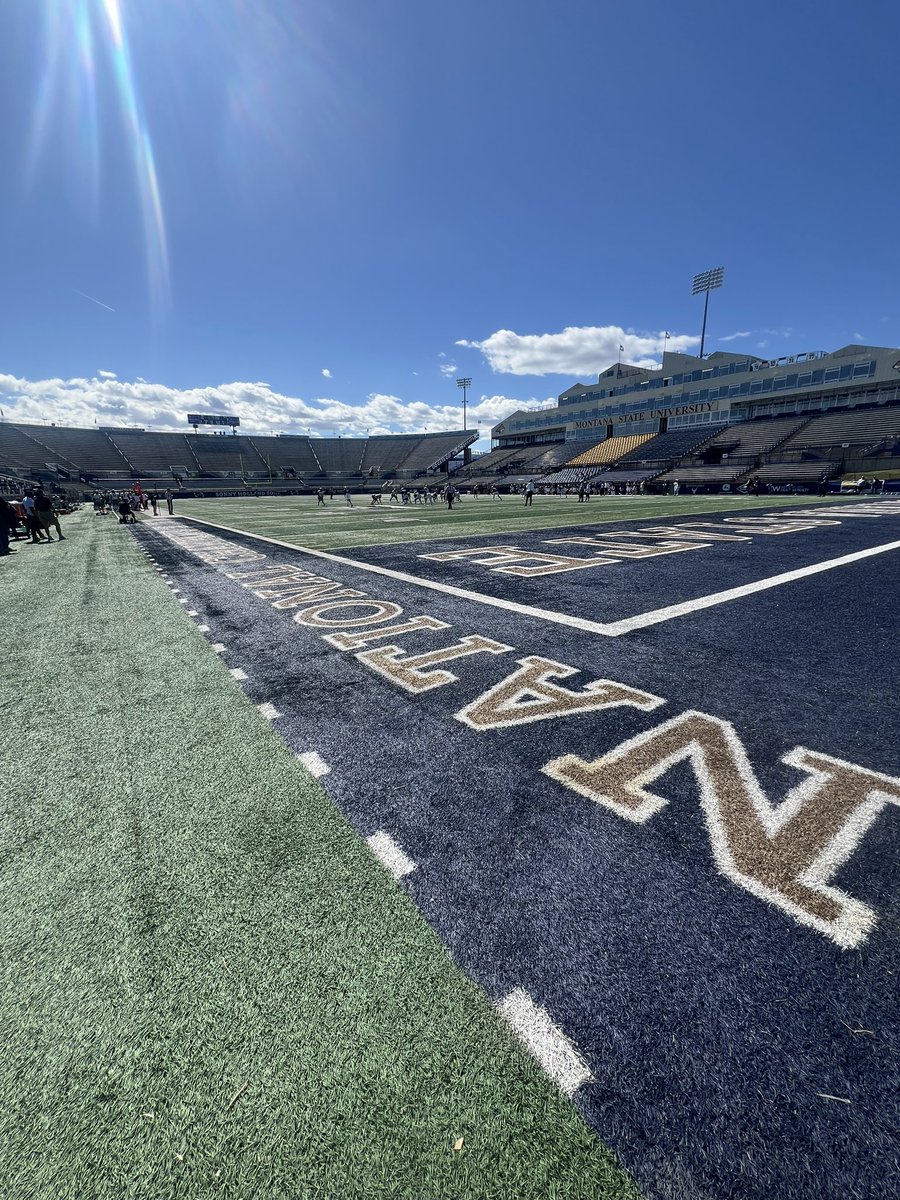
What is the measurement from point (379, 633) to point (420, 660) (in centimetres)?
115

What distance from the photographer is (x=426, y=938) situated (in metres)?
2.03

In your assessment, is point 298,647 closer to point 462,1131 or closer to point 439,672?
point 439,672

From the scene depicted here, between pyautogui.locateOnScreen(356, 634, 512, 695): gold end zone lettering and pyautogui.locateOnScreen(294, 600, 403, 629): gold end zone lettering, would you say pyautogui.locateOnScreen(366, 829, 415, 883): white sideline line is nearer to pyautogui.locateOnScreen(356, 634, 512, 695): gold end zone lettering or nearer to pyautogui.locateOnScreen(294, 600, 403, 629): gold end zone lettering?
pyautogui.locateOnScreen(356, 634, 512, 695): gold end zone lettering

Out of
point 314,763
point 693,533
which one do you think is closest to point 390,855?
point 314,763

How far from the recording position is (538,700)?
13.7 feet

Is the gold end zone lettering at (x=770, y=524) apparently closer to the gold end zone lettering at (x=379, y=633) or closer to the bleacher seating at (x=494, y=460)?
the gold end zone lettering at (x=379, y=633)

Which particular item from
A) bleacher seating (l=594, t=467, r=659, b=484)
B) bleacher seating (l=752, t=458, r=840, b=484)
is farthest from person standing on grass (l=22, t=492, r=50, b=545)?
bleacher seating (l=752, t=458, r=840, b=484)

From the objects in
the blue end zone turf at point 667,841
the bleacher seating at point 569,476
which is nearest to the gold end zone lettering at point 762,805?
the blue end zone turf at point 667,841

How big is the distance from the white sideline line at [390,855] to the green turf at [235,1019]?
6 cm

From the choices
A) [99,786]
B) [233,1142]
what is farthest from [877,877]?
[99,786]

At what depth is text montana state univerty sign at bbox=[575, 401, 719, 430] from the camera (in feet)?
185

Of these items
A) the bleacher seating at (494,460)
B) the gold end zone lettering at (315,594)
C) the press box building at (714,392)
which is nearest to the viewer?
the gold end zone lettering at (315,594)

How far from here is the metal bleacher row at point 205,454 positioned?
6919 centimetres

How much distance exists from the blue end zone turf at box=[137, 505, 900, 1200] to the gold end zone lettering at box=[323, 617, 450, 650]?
1.7 inches
